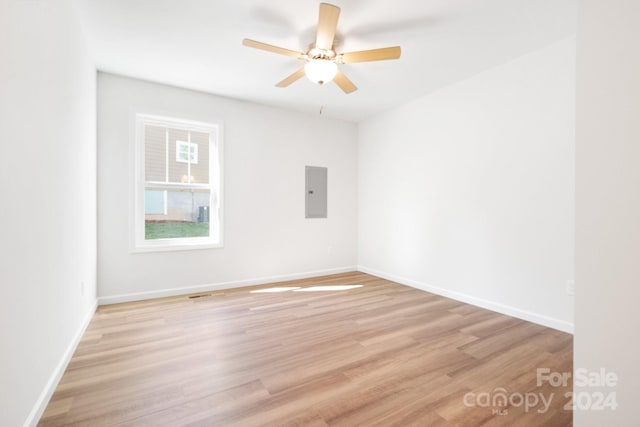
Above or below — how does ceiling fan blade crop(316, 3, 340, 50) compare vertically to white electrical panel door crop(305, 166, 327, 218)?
above

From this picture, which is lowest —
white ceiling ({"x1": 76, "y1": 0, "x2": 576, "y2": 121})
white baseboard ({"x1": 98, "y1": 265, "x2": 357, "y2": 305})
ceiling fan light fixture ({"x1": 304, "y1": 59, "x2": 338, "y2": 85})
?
white baseboard ({"x1": 98, "y1": 265, "x2": 357, "y2": 305})

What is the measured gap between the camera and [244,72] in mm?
3207

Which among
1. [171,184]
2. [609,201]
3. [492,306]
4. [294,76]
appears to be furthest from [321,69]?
[492,306]

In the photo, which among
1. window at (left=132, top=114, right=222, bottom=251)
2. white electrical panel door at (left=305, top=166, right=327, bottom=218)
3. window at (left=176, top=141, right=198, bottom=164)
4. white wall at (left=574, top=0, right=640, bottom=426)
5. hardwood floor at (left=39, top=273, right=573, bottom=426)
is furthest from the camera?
white electrical panel door at (left=305, top=166, right=327, bottom=218)

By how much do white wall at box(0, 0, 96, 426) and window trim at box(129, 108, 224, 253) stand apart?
3.30 feet

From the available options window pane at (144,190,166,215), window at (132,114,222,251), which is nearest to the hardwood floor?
window at (132,114,222,251)

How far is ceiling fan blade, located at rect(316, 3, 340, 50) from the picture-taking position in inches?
73.8

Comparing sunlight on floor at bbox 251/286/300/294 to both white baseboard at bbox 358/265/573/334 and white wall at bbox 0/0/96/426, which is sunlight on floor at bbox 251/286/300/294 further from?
white wall at bbox 0/0/96/426

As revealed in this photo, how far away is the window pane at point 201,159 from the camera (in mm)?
3887

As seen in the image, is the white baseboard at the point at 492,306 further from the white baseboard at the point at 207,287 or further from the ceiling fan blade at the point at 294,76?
the ceiling fan blade at the point at 294,76

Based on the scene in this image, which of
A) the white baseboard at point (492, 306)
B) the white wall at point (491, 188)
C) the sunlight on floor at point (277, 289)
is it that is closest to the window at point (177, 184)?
the sunlight on floor at point (277, 289)

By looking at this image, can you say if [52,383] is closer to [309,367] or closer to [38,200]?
[38,200]

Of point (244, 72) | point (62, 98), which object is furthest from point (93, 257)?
point (244, 72)

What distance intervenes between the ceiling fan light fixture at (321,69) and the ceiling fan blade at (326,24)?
112 millimetres
